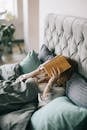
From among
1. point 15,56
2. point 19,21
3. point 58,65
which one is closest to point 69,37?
point 58,65

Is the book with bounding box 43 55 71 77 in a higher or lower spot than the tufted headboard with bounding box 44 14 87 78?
lower

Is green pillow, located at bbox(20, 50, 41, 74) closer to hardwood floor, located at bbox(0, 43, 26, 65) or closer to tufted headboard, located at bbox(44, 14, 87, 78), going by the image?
tufted headboard, located at bbox(44, 14, 87, 78)

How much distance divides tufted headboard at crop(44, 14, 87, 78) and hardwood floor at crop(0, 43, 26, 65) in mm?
1452

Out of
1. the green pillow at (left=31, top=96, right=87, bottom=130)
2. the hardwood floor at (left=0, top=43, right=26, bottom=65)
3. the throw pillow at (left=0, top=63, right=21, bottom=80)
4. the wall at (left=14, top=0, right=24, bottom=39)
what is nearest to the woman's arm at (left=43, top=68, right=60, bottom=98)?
the green pillow at (left=31, top=96, right=87, bottom=130)

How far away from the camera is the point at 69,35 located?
199 centimetres

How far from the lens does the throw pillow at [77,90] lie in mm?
1462

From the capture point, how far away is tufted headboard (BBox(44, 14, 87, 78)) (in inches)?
69.2

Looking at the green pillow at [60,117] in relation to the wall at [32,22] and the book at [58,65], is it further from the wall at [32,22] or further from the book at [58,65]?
the wall at [32,22]

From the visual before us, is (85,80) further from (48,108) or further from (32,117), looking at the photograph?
(32,117)

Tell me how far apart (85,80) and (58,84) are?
0.27 m

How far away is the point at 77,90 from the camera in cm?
157

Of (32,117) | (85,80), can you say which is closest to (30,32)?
(85,80)

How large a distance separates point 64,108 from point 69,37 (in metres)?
0.85

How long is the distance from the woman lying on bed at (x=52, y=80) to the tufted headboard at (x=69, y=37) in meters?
0.12
